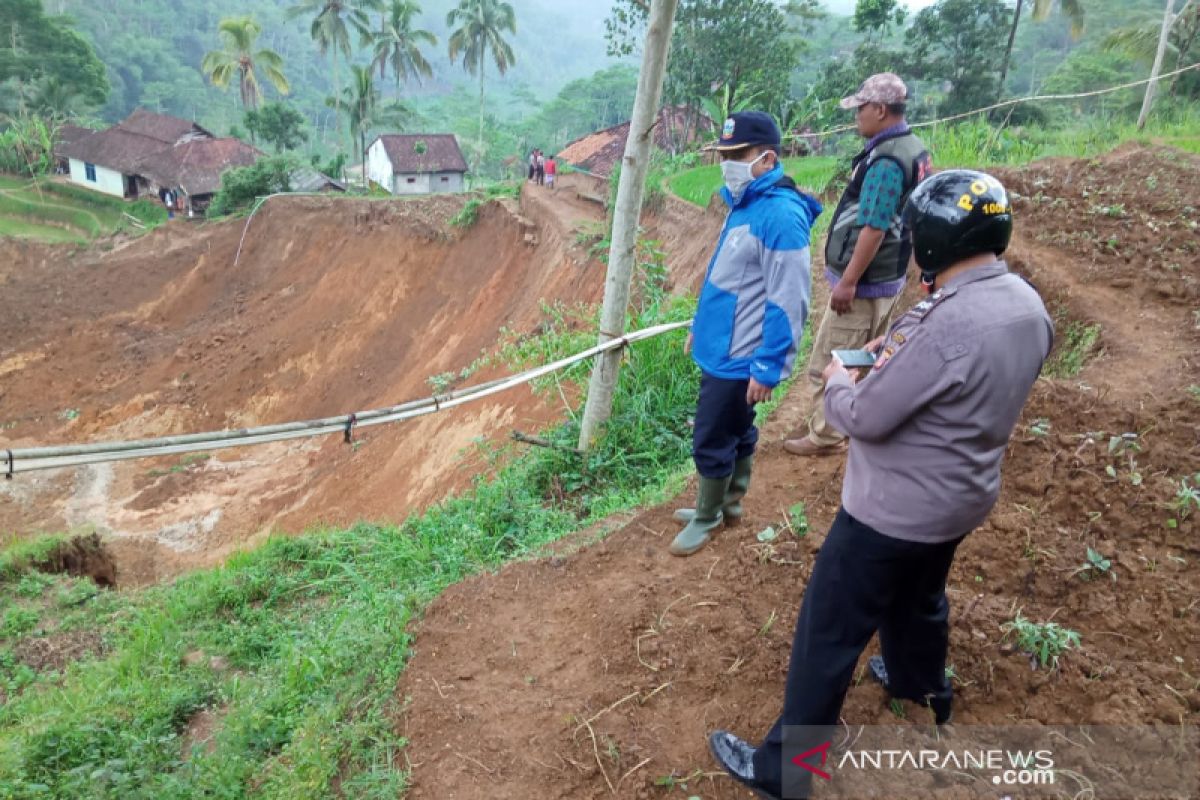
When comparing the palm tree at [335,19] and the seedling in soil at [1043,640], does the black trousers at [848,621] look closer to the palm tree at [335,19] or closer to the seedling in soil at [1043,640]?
the seedling in soil at [1043,640]

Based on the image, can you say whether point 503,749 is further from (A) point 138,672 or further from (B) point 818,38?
(B) point 818,38

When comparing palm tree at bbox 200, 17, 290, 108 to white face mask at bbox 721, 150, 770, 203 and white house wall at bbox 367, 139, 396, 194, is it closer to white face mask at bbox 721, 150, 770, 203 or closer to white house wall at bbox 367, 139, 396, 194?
white house wall at bbox 367, 139, 396, 194

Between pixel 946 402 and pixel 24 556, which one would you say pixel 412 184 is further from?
pixel 946 402

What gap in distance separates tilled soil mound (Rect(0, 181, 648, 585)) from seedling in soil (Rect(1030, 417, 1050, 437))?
4304 mm

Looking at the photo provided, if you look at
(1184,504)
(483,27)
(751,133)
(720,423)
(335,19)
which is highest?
(483,27)

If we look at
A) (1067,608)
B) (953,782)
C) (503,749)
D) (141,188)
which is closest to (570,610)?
(503,749)

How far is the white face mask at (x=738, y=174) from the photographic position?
9.70 ft

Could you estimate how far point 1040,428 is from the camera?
144 inches

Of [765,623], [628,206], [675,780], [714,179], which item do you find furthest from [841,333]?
[714,179]

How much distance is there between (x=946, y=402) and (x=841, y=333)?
2159mm

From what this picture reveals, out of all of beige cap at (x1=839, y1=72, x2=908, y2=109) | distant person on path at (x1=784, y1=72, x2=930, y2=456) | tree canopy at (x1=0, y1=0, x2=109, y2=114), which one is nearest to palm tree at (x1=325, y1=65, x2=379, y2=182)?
tree canopy at (x1=0, y1=0, x2=109, y2=114)

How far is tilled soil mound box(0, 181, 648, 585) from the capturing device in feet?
33.9

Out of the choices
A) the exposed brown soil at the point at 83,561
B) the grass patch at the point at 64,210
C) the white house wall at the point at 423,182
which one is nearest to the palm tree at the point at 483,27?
the white house wall at the point at 423,182

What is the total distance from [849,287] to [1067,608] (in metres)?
1.65
